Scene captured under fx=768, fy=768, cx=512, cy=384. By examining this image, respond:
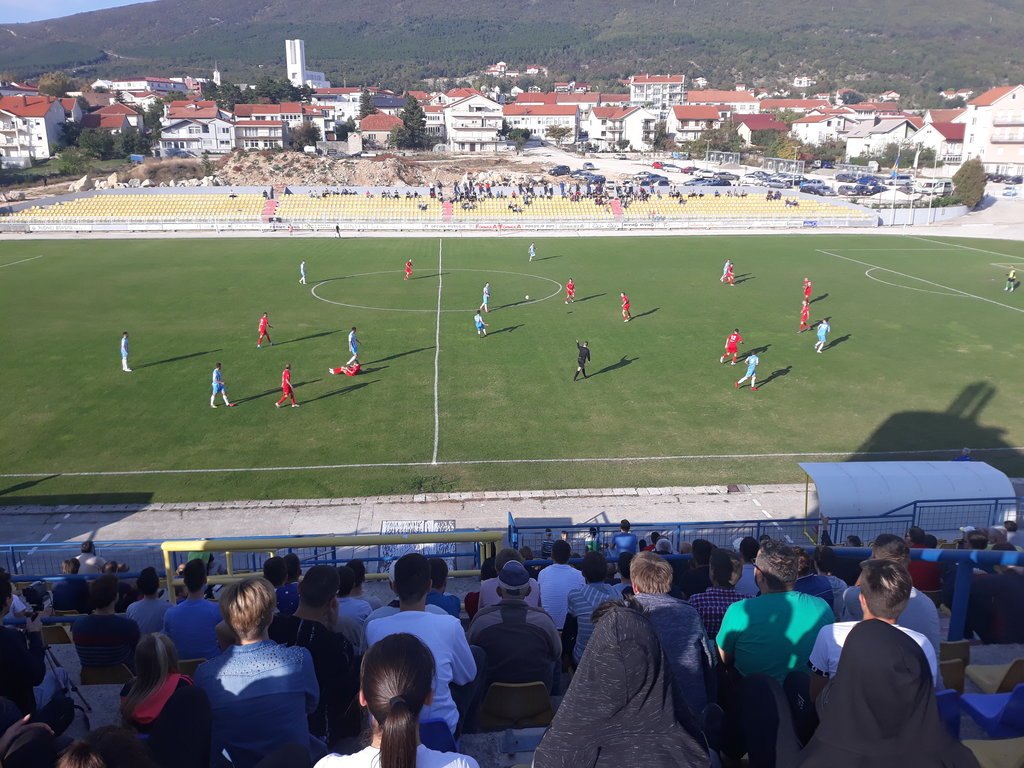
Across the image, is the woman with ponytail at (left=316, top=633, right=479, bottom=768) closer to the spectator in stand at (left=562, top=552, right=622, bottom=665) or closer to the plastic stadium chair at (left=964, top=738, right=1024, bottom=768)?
the spectator in stand at (left=562, top=552, right=622, bottom=665)

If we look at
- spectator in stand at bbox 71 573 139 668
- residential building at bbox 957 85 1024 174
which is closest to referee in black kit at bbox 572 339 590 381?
spectator in stand at bbox 71 573 139 668

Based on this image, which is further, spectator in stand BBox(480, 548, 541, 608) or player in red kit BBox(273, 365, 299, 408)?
player in red kit BBox(273, 365, 299, 408)

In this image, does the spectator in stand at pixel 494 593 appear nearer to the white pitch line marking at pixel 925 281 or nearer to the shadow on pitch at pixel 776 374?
the shadow on pitch at pixel 776 374

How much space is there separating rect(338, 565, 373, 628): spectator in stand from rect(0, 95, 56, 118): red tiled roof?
5215 inches

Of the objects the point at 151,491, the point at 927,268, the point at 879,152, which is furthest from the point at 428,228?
the point at 879,152

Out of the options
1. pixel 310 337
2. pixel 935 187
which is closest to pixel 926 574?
pixel 310 337

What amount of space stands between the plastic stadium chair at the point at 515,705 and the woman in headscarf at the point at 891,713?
3.00 m

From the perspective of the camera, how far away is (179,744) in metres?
4.33

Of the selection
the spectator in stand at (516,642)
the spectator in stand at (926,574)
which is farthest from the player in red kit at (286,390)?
the spectator in stand at (926,574)

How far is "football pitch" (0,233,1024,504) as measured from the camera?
19969 mm

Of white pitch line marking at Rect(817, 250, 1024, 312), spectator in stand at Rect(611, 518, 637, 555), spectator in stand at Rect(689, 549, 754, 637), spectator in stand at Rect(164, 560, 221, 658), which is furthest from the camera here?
white pitch line marking at Rect(817, 250, 1024, 312)

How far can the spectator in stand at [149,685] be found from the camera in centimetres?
462

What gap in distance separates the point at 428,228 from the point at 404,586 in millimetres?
60335

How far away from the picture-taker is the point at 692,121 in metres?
138
